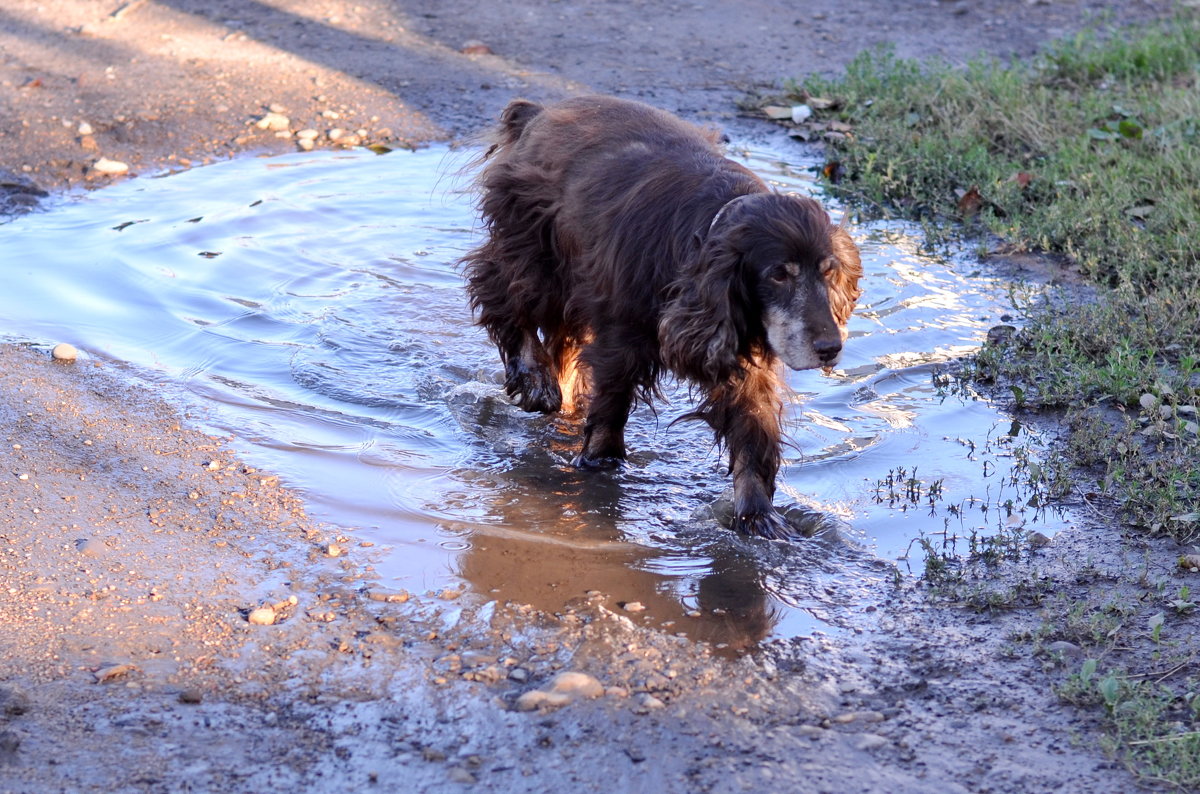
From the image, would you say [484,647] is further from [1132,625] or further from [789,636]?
[1132,625]

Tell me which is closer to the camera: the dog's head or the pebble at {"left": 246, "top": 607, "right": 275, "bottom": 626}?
the pebble at {"left": 246, "top": 607, "right": 275, "bottom": 626}

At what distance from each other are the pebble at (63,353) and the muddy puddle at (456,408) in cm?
14

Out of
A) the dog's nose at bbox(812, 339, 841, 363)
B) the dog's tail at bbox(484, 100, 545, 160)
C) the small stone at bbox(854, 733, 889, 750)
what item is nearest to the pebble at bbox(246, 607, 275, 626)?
the small stone at bbox(854, 733, 889, 750)

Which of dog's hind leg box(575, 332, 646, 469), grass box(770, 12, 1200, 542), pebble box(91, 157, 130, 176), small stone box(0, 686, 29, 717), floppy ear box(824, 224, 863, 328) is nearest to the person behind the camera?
small stone box(0, 686, 29, 717)

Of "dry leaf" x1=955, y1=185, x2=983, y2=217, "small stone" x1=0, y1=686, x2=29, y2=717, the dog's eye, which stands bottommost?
"small stone" x1=0, y1=686, x2=29, y2=717

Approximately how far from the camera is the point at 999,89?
330 inches

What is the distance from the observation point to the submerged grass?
3799mm

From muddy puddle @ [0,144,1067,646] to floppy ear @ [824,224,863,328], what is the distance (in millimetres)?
645

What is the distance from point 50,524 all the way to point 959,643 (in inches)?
111

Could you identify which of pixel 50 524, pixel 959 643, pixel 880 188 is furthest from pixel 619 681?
pixel 880 188

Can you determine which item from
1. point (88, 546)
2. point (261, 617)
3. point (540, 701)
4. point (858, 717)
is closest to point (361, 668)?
point (261, 617)

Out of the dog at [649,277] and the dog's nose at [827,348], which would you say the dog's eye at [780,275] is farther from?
the dog's nose at [827,348]

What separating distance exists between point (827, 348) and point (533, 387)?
1.91m

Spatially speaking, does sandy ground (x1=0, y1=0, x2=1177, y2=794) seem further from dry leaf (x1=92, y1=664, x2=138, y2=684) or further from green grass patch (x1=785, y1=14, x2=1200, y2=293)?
green grass patch (x1=785, y1=14, x2=1200, y2=293)
